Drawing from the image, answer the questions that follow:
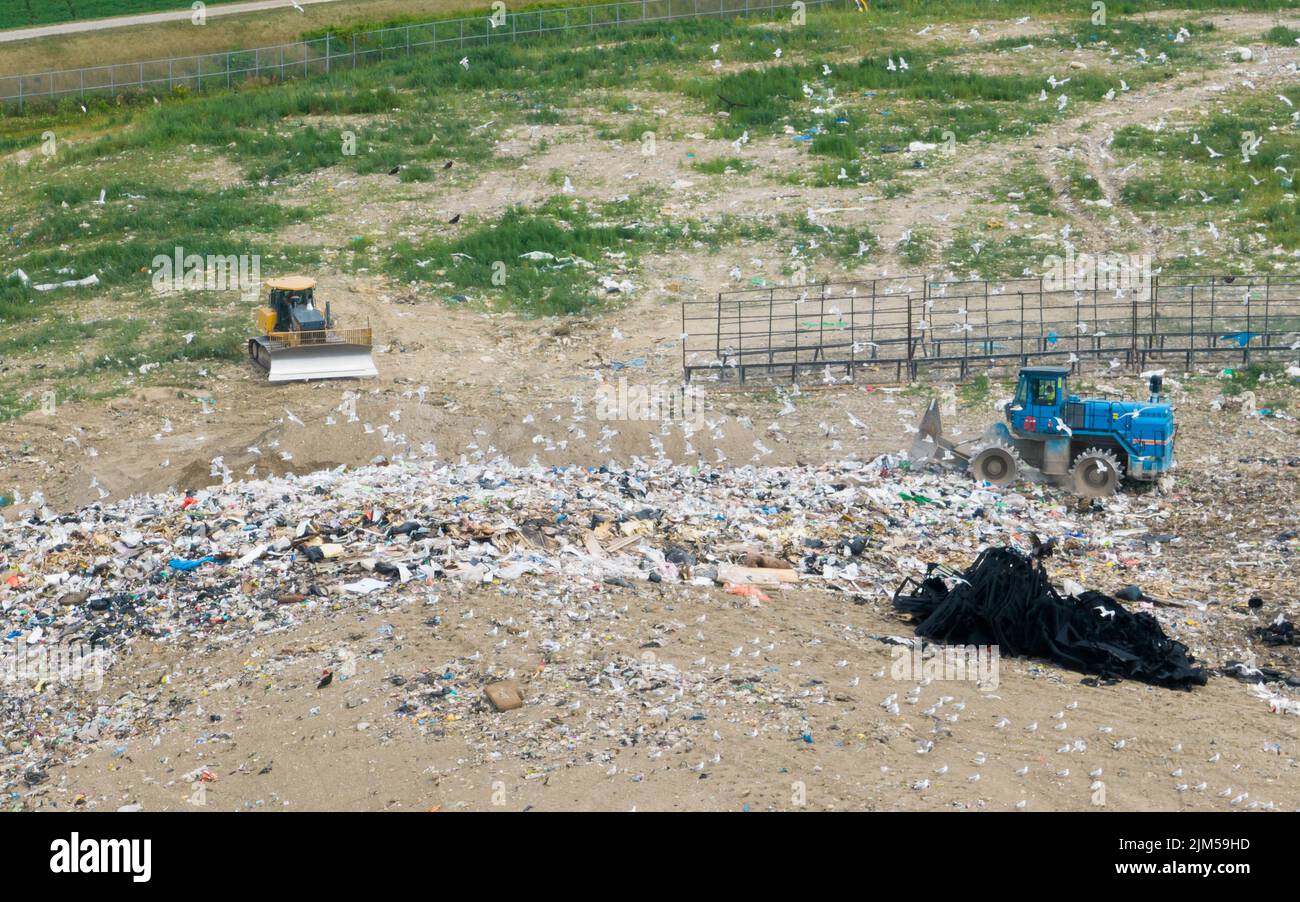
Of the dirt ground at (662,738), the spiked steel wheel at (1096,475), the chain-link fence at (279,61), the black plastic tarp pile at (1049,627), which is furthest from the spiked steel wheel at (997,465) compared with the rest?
the chain-link fence at (279,61)

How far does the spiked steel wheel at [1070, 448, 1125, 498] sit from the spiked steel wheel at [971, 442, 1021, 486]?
77 centimetres

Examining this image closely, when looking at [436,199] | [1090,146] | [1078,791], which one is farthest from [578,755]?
A: [1090,146]

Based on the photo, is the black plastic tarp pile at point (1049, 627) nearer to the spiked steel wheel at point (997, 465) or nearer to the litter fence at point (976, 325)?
the spiked steel wheel at point (997, 465)

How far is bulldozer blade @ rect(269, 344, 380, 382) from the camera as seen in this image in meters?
23.6

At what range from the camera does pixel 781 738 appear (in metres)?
12.0

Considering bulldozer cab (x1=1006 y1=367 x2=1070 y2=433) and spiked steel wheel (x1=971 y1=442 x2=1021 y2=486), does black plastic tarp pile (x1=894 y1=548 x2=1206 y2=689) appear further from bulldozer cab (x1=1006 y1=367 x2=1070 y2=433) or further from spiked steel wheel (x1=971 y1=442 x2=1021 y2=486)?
bulldozer cab (x1=1006 y1=367 x2=1070 y2=433)

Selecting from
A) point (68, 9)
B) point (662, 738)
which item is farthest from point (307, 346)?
point (68, 9)

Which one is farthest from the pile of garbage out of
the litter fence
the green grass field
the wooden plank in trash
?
the green grass field

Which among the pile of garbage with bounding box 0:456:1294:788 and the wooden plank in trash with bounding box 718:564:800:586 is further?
the wooden plank in trash with bounding box 718:564:800:586

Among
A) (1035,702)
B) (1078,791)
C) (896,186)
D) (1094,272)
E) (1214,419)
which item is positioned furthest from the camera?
(896,186)

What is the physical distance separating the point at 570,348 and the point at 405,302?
3.44 meters

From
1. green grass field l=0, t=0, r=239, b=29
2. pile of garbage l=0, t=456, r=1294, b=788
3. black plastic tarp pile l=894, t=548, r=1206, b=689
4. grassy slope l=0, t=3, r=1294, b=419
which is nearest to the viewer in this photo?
black plastic tarp pile l=894, t=548, r=1206, b=689

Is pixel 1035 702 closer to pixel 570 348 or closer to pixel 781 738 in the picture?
pixel 781 738

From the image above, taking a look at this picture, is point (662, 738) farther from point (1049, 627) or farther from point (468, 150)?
point (468, 150)
